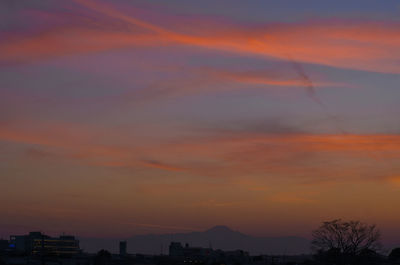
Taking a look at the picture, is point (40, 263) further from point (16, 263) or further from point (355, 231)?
point (355, 231)

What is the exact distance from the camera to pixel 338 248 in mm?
174750

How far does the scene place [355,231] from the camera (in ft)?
585

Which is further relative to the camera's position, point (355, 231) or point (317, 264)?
point (317, 264)

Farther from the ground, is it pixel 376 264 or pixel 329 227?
pixel 329 227

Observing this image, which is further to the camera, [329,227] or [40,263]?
[40,263]

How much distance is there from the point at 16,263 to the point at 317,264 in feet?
321

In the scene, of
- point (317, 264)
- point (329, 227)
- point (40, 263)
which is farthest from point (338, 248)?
point (40, 263)

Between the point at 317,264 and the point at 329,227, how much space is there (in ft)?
60.7

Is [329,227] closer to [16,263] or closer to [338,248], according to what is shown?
[338,248]

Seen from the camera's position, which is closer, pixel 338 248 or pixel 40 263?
pixel 338 248

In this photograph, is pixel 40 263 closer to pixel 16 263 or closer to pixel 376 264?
pixel 16 263

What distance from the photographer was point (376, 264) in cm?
17412

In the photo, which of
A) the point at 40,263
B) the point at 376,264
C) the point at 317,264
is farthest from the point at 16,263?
the point at 376,264

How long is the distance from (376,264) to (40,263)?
357ft
